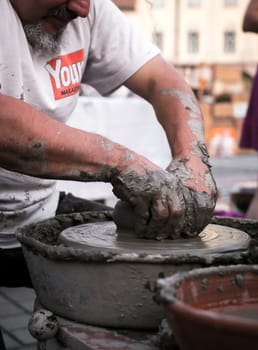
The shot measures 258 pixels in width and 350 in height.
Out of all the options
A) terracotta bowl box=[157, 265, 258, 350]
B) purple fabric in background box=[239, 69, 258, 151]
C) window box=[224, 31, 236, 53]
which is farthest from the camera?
window box=[224, 31, 236, 53]

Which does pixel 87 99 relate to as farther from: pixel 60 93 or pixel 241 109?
pixel 241 109

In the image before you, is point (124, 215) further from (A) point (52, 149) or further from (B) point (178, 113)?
(B) point (178, 113)

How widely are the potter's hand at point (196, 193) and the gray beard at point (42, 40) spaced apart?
0.42 m

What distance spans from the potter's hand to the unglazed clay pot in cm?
3

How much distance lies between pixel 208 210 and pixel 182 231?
2.9 inches

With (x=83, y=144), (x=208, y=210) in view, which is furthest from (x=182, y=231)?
(x=83, y=144)

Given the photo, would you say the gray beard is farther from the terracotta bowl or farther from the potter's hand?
the terracotta bowl

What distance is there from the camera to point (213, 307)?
0.98 m

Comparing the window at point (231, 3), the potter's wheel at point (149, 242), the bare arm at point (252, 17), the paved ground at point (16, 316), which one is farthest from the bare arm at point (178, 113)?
the window at point (231, 3)

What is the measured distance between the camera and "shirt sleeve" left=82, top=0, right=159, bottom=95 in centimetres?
176

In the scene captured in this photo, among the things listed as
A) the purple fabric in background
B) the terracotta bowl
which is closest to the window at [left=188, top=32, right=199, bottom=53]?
the purple fabric in background

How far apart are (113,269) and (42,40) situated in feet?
2.18

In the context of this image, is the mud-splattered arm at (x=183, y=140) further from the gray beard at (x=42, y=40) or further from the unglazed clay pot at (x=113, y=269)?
the gray beard at (x=42, y=40)

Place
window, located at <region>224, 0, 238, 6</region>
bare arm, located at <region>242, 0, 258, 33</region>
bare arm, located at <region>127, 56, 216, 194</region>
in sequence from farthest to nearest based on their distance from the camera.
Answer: window, located at <region>224, 0, 238, 6</region>
bare arm, located at <region>242, 0, 258, 33</region>
bare arm, located at <region>127, 56, 216, 194</region>
